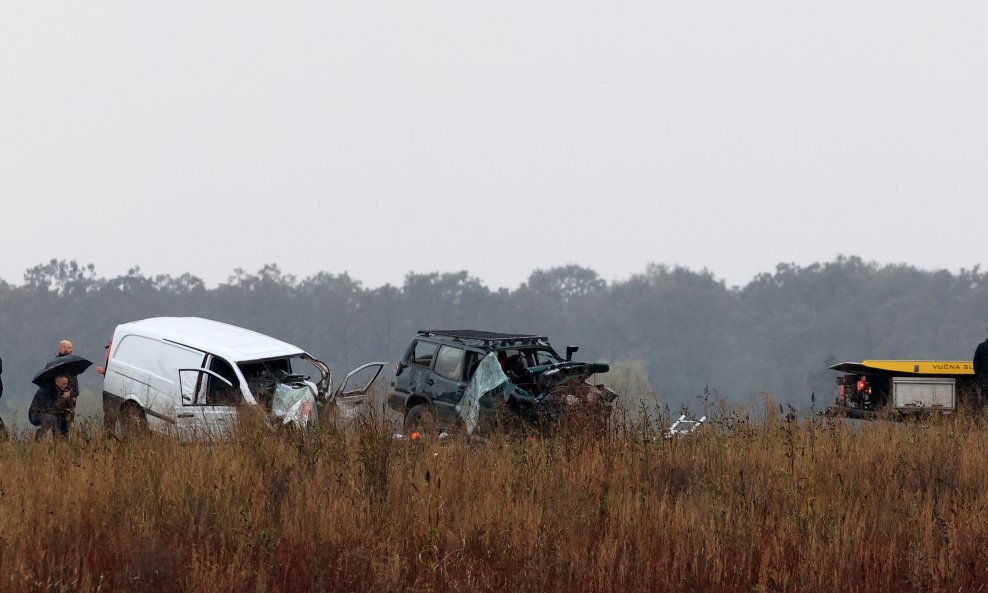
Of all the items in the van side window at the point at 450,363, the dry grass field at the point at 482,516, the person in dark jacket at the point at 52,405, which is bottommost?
the dry grass field at the point at 482,516

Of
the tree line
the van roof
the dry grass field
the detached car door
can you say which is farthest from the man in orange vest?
the tree line

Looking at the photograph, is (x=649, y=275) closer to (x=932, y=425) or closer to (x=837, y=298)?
(x=837, y=298)

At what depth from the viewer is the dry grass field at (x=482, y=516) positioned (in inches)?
277

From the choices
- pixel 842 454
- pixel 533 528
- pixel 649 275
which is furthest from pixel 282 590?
pixel 649 275

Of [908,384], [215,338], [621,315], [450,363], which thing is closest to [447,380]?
[450,363]

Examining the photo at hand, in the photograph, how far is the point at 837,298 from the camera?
4609 inches

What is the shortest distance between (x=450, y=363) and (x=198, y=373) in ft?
12.4

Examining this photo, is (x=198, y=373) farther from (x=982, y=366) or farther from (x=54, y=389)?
(x=982, y=366)

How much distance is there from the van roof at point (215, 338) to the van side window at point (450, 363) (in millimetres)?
2119

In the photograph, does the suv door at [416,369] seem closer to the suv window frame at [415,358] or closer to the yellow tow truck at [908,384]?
the suv window frame at [415,358]

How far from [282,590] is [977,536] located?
510cm

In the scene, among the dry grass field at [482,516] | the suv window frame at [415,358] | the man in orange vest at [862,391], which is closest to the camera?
the dry grass field at [482,516]

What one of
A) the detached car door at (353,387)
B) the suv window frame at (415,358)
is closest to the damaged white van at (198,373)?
the detached car door at (353,387)

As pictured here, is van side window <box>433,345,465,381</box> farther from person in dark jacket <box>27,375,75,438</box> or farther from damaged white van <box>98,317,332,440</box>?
person in dark jacket <box>27,375,75,438</box>
